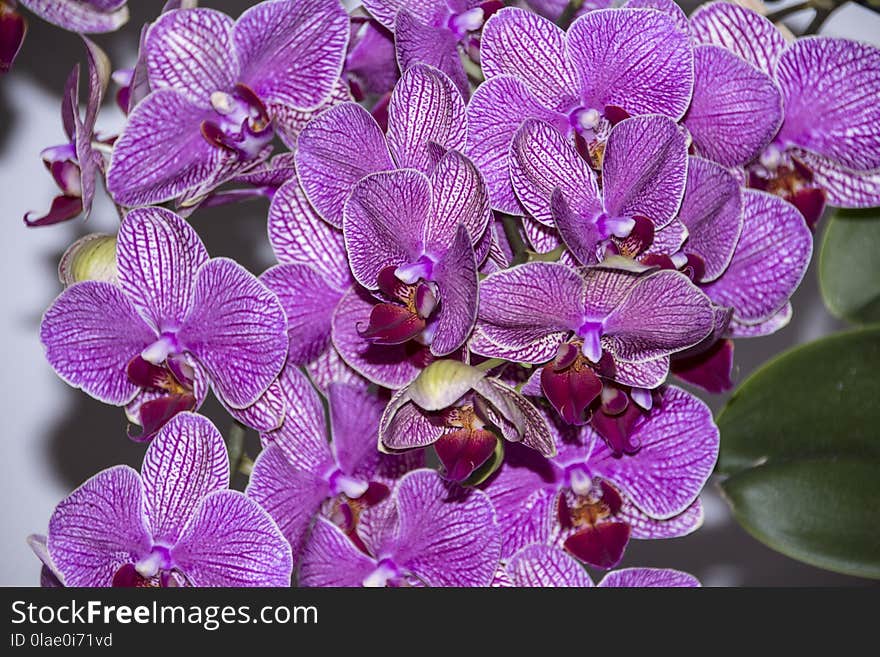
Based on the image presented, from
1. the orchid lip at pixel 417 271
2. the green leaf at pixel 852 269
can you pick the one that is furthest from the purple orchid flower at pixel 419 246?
the green leaf at pixel 852 269

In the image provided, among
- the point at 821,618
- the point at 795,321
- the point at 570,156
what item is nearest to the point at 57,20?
the point at 570,156

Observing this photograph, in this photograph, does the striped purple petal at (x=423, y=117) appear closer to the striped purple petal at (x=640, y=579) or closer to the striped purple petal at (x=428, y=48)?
the striped purple petal at (x=428, y=48)

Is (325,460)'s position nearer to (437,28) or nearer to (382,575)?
(382,575)

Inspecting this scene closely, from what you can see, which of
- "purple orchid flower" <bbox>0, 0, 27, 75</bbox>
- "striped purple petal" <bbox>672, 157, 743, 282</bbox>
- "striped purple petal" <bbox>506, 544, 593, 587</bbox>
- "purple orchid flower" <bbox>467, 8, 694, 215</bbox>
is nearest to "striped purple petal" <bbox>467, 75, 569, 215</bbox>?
"purple orchid flower" <bbox>467, 8, 694, 215</bbox>

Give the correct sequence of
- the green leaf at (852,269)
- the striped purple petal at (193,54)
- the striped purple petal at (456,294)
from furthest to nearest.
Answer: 1. the green leaf at (852,269)
2. the striped purple petal at (193,54)
3. the striped purple petal at (456,294)

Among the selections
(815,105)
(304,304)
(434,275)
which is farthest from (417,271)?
(815,105)

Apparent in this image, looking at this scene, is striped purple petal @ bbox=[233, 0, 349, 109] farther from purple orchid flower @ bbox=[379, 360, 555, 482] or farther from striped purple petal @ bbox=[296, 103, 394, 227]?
purple orchid flower @ bbox=[379, 360, 555, 482]
